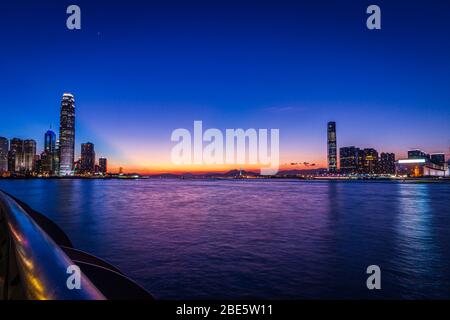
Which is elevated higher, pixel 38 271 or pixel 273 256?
pixel 38 271

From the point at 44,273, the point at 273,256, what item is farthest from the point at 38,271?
the point at 273,256

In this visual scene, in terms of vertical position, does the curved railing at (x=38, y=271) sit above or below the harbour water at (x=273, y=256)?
above

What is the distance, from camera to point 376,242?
55.6 ft

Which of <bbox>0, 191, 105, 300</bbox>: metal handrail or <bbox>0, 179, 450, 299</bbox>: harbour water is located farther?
<bbox>0, 179, 450, 299</bbox>: harbour water

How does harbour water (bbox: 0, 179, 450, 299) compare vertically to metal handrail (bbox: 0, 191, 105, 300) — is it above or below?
below

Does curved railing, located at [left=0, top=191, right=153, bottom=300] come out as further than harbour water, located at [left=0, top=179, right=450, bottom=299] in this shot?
No

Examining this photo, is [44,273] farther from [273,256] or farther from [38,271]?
[273,256]

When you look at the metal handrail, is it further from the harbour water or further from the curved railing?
the harbour water

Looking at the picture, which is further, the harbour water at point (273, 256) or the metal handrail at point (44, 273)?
the harbour water at point (273, 256)

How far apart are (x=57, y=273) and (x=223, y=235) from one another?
17.5 metres

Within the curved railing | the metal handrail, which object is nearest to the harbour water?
the curved railing

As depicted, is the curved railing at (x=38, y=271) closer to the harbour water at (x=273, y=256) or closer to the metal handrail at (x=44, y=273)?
the metal handrail at (x=44, y=273)

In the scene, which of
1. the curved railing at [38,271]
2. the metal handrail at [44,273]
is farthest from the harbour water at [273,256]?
the metal handrail at [44,273]
